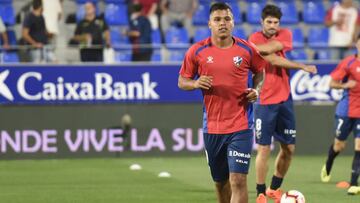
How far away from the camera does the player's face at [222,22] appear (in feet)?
29.7

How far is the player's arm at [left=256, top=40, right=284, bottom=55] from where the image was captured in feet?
37.9

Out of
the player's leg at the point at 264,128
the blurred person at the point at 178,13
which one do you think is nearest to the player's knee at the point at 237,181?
the player's leg at the point at 264,128

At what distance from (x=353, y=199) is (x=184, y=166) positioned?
5.41 metres

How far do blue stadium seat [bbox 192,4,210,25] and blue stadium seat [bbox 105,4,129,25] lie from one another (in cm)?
159

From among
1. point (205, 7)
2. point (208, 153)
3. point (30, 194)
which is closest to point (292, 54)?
point (205, 7)

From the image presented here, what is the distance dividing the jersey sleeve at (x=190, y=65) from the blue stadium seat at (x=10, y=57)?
30.5 ft

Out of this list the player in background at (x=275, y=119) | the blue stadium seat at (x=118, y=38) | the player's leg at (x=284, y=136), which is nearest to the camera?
the player in background at (x=275, y=119)

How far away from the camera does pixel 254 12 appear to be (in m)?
22.3

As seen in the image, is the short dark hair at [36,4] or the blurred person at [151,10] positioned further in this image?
the blurred person at [151,10]

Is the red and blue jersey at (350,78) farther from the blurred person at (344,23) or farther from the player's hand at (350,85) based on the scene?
the blurred person at (344,23)

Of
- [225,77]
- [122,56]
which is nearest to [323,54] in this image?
[122,56]

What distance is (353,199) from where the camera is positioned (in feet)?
40.1

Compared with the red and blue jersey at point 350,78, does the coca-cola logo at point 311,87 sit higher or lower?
lower

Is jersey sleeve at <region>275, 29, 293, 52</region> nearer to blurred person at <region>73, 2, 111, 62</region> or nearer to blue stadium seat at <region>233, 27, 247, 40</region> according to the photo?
blurred person at <region>73, 2, 111, 62</region>
